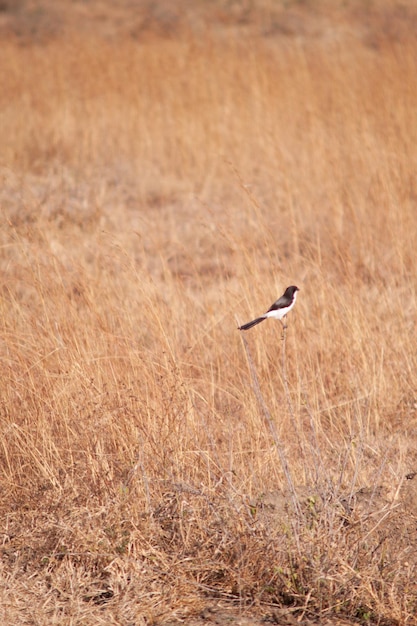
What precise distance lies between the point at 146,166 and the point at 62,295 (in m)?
3.76

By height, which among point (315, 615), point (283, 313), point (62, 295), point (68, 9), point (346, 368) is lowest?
point (68, 9)

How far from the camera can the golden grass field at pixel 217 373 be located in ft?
7.36

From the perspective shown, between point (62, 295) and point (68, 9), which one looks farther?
point (68, 9)

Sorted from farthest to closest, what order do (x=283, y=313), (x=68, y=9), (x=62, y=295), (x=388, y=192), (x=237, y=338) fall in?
(x=68, y=9) → (x=388, y=192) → (x=237, y=338) → (x=62, y=295) → (x=283, y=313)

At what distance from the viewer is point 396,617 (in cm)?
205

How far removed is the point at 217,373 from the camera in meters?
3.55

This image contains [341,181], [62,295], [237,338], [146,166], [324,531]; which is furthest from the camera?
[146,166]

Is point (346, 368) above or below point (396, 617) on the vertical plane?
below

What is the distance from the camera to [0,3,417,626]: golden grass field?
2242 millimetres

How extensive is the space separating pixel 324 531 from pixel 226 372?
1.35 m

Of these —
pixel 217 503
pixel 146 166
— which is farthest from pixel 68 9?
pixel 217 503

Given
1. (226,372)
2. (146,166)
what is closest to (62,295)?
(226,372)

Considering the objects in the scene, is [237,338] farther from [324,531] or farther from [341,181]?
[341,181]

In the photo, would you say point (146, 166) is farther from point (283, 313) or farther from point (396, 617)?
point (396, 617)
